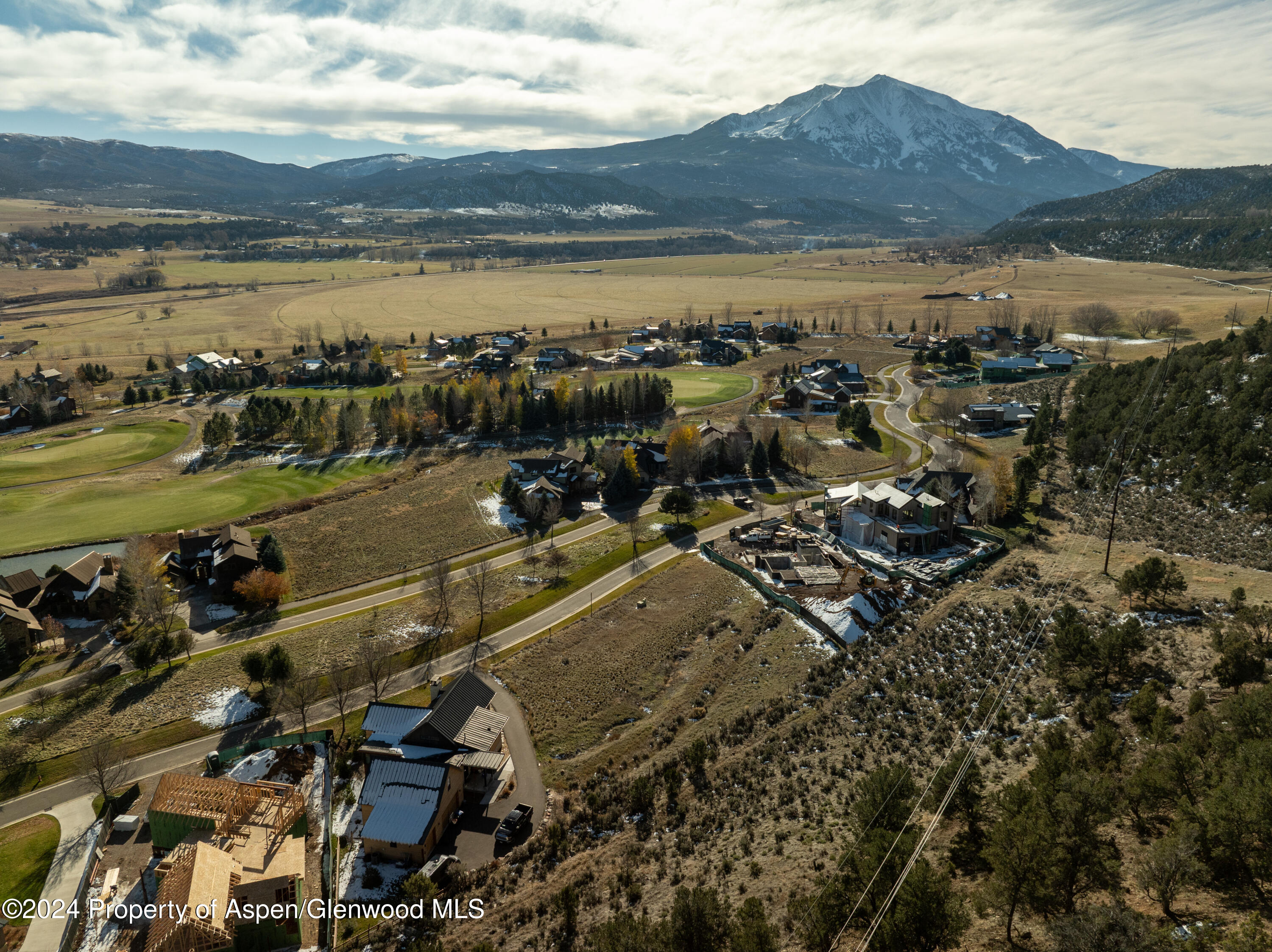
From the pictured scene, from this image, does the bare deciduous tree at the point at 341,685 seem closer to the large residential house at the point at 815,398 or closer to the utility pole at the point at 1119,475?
the utility pole at the point at 1119,475

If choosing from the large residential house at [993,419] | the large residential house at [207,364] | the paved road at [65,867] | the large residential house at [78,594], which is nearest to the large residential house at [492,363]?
the large residential house at [207,364]

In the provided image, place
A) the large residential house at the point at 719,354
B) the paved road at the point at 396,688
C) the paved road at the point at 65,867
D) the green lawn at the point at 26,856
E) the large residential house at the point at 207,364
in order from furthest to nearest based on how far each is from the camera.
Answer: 1. the large residential house at the point at 719,354
2. the large residential house at the point at 207,364
3. the paved road at the point at 396,688
4. the green lawn at the point at 26,856
5. the paved road at the point at 65,867

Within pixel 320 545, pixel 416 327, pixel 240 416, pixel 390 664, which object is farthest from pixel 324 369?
pixel 390 664

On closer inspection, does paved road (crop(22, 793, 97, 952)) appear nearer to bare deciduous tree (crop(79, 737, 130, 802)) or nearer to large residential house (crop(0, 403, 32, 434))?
bare deciduous tree (crop(79, 737, 130, 802))

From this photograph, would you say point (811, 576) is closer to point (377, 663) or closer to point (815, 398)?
point (377, 663)

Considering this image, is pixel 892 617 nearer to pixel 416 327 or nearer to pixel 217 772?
pixel 217 772

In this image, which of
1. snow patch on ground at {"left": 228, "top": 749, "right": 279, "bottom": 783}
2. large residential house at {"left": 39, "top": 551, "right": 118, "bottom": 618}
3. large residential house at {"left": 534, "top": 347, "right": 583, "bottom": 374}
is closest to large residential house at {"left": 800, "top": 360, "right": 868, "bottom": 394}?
large residential house at {"left": 534, "top": 347, "right": 583, "bottom": 374}

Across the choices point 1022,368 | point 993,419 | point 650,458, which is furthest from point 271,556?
point 1022,368
